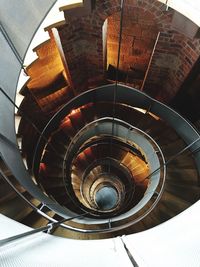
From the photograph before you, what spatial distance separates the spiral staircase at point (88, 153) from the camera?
3387mm

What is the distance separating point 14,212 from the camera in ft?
10.00

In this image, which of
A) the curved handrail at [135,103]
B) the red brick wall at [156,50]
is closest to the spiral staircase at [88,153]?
the curved handrail at [135,103]

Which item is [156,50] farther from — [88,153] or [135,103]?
[88,153]

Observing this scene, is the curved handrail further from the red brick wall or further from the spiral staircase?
the red brick wall

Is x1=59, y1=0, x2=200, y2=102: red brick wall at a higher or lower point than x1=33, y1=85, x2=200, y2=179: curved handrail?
higher

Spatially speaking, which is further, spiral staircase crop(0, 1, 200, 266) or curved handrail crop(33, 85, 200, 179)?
curved handrail crop(33, 85, 200, 179)

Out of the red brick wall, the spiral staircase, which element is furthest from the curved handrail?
the red brick wall

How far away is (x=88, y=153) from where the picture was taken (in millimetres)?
7914

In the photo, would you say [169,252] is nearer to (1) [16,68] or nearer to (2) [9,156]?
(2) [9,156]

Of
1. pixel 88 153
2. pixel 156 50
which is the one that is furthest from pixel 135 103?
pixel 88 153

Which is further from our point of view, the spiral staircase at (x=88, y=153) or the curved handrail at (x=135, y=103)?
the curved handrail at (x=135, y=103)

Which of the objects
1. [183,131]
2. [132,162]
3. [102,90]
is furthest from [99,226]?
[132,162]

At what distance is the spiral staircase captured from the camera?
339cm

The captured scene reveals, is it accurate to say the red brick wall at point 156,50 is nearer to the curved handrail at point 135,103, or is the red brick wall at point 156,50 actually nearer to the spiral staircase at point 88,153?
the spiral staircase at point 88,153
